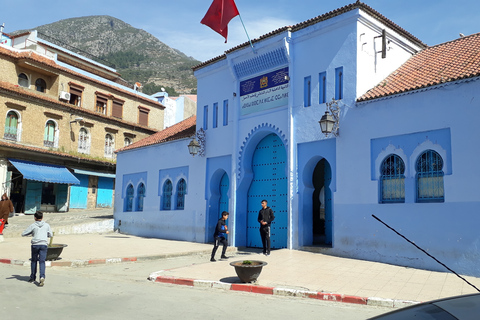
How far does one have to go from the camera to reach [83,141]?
98.1 ft

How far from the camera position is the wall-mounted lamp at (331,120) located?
12.2m

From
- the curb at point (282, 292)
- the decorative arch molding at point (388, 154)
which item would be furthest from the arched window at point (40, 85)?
the decorative arch molding at point (388, 154)

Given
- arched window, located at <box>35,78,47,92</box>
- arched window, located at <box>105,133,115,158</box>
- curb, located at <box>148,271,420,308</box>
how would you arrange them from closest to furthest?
curb, located at <box>148,271,420,308</box> → arched window, located at <box>35,78,47,92</box> → arched window, located at <box>105,133,115,158</box>

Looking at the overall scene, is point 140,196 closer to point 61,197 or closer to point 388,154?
point 61,197

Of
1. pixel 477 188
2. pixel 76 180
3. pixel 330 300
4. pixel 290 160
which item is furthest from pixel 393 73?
pixel 76 180

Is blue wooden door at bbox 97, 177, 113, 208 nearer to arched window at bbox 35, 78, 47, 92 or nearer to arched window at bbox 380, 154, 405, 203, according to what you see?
arched window at bbox 35, 78, 47, 92

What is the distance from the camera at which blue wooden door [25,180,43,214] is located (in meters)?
26.3

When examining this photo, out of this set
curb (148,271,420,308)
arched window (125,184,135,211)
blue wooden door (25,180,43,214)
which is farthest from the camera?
blue wooden door (25,180,43,214)

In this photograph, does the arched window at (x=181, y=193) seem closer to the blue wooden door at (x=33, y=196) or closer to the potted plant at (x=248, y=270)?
the potted plant at (x=248, y=270)

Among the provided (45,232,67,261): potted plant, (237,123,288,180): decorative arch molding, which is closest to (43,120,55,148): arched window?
(237,123,288,180): decorative arch molding

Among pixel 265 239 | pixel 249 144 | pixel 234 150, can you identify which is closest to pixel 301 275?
pixel 265 239

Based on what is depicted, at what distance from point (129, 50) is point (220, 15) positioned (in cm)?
9679

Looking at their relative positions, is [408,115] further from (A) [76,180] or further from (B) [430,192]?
(A) [76,180]

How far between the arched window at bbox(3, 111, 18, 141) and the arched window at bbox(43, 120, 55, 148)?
1967mm
